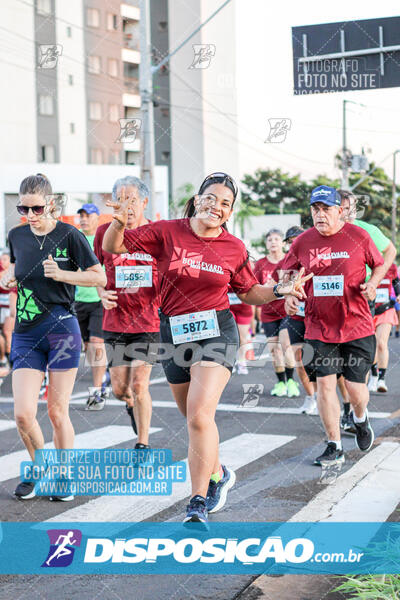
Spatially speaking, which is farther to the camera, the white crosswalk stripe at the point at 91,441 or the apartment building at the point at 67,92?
the apartment building at the point at 67,92

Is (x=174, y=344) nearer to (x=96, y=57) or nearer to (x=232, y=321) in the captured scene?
(x=232, y=321)

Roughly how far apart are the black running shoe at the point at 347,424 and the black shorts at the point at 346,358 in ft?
4.07

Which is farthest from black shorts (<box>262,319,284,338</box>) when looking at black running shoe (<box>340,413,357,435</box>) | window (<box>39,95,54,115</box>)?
window (<box>39,95,54,115</box>)

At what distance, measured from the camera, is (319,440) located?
746cm

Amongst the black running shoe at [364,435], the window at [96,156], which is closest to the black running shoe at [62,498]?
the black running shoe at [364,435]

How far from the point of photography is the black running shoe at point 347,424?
7625mm

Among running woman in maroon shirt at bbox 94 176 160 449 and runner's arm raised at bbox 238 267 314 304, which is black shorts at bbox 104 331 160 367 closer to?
running woman in maroon shirt at bbox 94 176 160 449

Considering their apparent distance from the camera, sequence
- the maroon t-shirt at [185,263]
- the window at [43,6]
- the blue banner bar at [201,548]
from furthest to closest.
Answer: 1. the window at [43,6]
2. the maroon t-shirt at [185,263]
3. the blue banner bar at [201,548]

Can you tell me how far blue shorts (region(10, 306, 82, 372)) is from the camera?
538cm

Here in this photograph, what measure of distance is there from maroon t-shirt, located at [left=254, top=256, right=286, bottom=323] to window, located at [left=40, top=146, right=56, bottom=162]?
46.9 m

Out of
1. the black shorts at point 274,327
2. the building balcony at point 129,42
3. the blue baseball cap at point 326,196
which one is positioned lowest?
the black shorts at point 274,327

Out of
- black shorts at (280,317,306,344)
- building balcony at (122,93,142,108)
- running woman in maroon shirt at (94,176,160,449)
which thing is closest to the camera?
running woman in maroon shirt at (94,176,160,449)

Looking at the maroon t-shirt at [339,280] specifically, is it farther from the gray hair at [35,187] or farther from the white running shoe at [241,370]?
the white running shoe at [241,370]

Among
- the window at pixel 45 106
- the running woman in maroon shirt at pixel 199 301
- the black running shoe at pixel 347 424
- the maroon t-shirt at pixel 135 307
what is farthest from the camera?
the window at pixel 45 106
